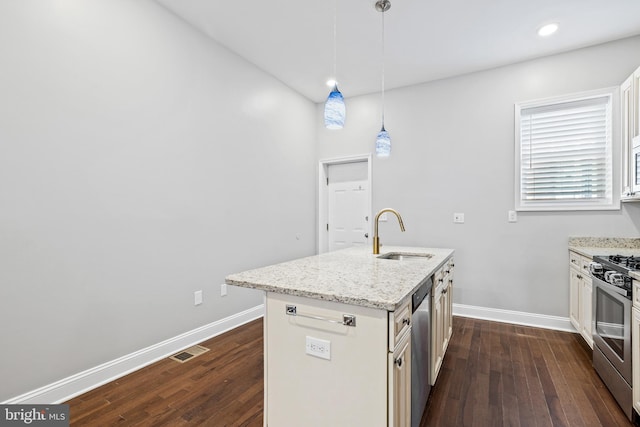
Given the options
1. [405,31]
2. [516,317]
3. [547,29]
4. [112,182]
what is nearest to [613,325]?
[516,317]

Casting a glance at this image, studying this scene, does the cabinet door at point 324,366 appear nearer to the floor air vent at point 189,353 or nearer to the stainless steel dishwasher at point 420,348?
the stainless steel dishwasher at point 420,348

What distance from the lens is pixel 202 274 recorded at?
2957 millimetres

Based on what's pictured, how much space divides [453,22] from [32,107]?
3283 millimetres

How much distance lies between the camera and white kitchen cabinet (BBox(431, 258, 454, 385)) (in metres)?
1.98

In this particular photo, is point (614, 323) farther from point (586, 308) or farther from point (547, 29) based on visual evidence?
point (547, 29)

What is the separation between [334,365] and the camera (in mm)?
1289

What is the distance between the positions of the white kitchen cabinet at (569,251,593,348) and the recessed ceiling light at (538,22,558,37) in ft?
6.87

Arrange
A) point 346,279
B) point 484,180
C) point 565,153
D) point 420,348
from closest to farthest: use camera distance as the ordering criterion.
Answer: point 346,279
point 420,348
point 565,153
point 484,180

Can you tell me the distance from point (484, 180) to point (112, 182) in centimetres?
372

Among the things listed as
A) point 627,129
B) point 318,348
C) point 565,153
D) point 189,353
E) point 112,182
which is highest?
point 627,129

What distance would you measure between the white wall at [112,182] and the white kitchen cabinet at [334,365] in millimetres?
1516

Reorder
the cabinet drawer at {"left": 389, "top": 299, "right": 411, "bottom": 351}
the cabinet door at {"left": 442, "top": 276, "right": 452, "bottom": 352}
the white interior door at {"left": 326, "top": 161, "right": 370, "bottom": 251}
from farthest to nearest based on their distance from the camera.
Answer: the white interior door at {"left": 326, "top": 161, "right": 370, "bottom": 251}
the cabinet door at {"left": 442, "top": 276, "right": 452, "bottom": 352}
the cabinet drawer at {"left": 389, "top": 299, "right": 411, "bottom": 351}

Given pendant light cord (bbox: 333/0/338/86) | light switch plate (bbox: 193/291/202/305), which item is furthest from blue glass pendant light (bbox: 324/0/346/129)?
light switch plate (bbox: 193/291/202/305)

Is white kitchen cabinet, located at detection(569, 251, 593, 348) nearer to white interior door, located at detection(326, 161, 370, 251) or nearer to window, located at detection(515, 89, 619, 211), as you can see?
window, located at detection(515, 89, 619, 211)
